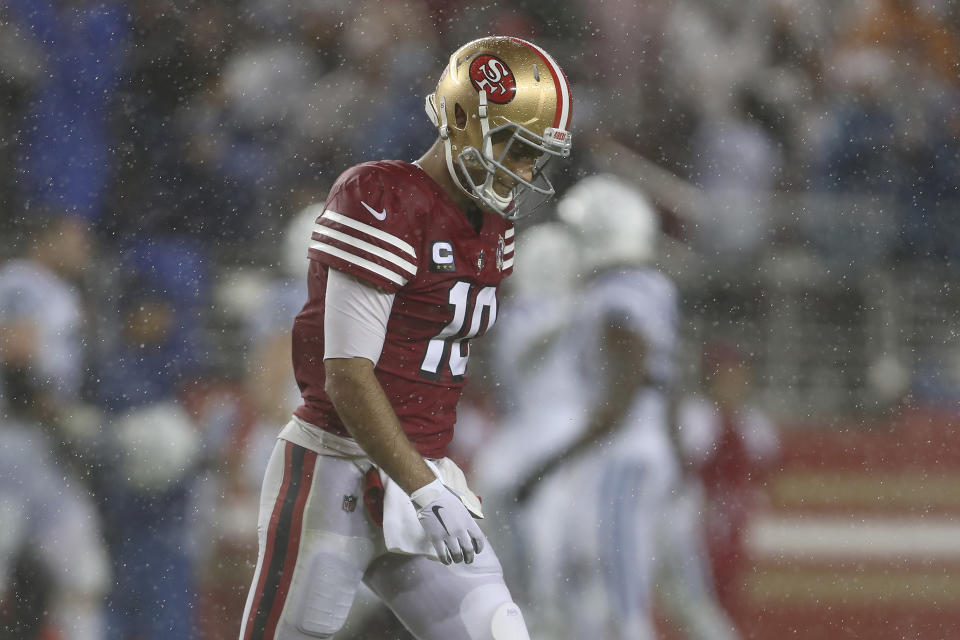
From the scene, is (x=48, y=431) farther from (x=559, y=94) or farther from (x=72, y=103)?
(x=559, y=94)

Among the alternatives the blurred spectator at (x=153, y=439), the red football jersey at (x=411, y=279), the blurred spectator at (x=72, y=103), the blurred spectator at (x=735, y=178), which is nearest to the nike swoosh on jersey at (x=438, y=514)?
the red football jersey at (x=411, y=279)

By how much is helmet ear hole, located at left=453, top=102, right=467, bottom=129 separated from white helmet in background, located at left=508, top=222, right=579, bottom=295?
4.33 ft

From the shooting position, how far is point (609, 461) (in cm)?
216

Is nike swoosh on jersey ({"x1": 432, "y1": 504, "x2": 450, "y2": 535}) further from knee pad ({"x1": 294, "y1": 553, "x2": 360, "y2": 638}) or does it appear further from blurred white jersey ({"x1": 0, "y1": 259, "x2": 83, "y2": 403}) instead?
blurred white jersey ({"x1": 0, "y1": 259, "x2": 83, "y2": 403})

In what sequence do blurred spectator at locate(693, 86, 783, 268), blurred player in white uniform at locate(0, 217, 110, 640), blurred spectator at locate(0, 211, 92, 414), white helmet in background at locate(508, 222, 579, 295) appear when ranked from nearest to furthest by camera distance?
blurred player in white uniform at locate(0, 217, 110, 640)
blurred spectator at locate(0, 211, 92, 414)
white helmet in background at locate(508, 222, 579, 295)
blurred spectator at locate(693, 86, 783, 268)

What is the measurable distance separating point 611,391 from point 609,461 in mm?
155

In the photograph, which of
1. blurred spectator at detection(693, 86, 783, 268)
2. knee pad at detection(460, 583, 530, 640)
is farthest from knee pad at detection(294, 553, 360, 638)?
blurred spectator at detection(693, 86, 783, 268)

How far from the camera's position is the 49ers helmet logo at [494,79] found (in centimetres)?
95

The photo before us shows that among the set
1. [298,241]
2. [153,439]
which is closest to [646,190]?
[298,241]

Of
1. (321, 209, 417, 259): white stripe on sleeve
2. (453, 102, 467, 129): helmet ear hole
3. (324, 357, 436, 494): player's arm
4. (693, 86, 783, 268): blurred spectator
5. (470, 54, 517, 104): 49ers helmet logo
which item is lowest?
(324, 357, 436, 494): player's arm

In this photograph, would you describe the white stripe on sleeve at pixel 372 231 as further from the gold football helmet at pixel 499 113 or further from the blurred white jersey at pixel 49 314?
the blurred white jersey at pixel 49 314

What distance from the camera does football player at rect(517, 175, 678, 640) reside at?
6.89 ft

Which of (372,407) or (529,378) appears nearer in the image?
(372,407)

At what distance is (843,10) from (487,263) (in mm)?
2251
